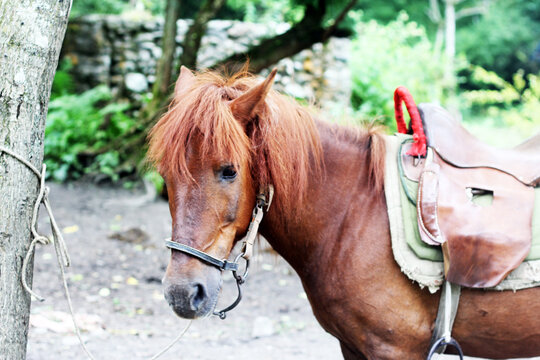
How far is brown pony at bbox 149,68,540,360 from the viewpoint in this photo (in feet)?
5.46

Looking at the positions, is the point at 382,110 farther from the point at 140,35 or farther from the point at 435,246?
the point at 435,246

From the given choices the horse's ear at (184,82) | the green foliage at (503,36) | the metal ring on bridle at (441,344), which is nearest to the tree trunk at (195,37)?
the horse's ear at (184,82)

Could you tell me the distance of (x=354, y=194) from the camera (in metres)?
2.00

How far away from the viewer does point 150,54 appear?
26.5 ft

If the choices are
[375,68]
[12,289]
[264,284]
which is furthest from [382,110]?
[12,289]

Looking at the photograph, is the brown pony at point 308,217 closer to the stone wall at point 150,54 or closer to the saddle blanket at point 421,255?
A: the saddle blanket at point 421,255

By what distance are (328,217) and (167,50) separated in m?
5.08

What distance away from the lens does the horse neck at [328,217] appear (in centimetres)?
194

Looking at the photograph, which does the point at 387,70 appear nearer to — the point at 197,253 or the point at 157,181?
the point at 157,181

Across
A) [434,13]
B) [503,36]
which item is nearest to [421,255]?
[434,13]

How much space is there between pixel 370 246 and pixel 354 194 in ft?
0.75

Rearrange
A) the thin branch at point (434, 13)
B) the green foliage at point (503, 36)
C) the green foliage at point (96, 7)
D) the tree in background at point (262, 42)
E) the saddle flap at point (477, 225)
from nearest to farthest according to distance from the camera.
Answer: the saddle flap at point (477, 225), the tree in background at point (262, 42), the green foliage at point (96, 7), the thin branch at point (434, 13), the green foliage at point (503, 36)

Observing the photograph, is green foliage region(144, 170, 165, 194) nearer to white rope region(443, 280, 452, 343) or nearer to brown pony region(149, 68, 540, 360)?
brown pony region(149, 68, 540, 360)

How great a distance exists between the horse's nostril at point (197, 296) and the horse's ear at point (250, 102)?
1.99 feet
